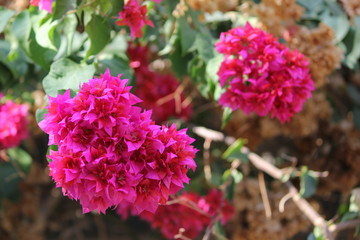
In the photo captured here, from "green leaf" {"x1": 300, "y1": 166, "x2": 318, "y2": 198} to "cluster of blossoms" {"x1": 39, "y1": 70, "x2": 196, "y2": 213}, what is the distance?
25.3 inches

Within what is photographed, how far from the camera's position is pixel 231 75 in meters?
1.05

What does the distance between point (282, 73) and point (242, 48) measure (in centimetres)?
9

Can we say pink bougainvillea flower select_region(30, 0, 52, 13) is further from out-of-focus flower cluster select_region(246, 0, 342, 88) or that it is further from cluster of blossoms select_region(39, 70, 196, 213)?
out-of-focus flower cluster select_region(246, 0, 342, 88)

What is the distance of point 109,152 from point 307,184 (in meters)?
0.75

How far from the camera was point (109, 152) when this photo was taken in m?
0.75

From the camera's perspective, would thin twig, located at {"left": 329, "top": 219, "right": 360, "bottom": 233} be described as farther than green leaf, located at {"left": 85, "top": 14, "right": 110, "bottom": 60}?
Yes

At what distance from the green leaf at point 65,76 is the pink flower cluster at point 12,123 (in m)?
0.41

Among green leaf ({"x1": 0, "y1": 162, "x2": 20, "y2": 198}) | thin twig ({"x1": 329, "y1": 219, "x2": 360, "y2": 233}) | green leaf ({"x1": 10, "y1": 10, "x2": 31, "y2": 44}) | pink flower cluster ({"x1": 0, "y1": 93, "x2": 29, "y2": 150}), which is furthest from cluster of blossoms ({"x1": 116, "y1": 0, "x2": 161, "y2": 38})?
green leaf ({"x1": 0, "y1": 162, "x2": 20, "y2": 198})

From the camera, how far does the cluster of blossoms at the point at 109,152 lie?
756 mm

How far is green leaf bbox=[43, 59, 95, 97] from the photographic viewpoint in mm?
965

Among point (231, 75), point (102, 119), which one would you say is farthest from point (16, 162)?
point (102, 119)

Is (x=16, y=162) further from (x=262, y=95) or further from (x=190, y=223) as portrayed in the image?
(x=262, y=95)

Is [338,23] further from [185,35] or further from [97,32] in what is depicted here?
[97,32]

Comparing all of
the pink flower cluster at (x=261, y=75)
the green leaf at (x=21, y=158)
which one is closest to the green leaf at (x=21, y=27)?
the pink flower cluster at (x=261, y=75)
